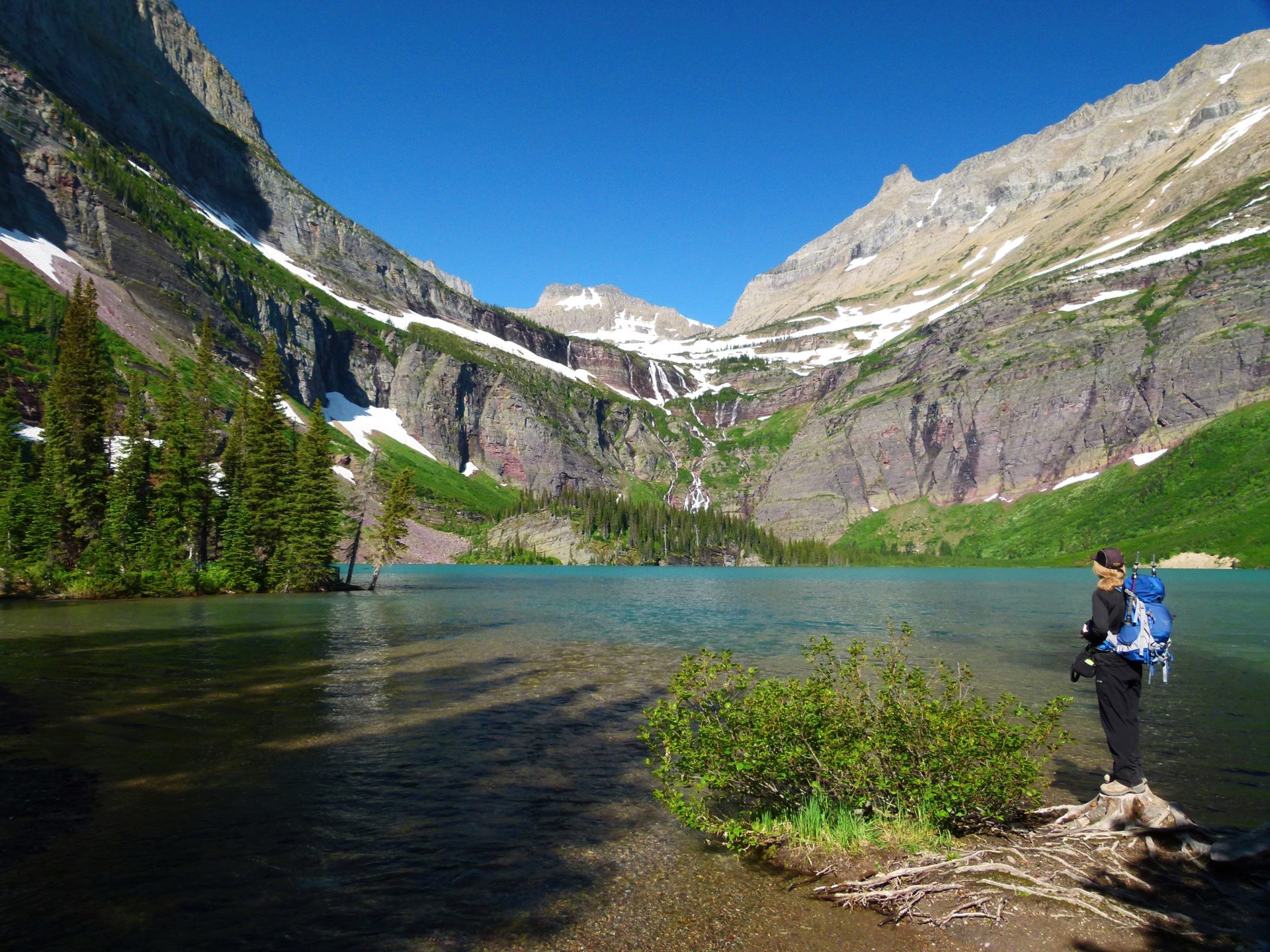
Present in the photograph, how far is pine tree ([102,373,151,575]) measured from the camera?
59.6 m

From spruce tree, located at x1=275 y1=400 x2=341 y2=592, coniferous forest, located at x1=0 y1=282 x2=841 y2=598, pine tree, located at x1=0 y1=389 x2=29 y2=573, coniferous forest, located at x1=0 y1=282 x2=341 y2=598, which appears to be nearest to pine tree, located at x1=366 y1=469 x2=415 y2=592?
coniferous forest, located at x1=0 y1=282 x2=841 y2=598

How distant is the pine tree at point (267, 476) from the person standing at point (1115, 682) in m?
74.9

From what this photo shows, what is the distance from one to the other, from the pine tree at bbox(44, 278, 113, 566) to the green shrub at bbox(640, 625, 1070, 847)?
223ft

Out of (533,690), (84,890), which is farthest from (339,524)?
(84,890)

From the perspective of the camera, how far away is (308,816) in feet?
41.3

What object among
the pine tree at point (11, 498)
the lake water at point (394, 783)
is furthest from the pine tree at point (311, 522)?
the lake water at point (394, 783)

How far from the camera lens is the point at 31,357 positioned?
415 feet

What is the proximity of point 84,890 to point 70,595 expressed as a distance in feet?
199

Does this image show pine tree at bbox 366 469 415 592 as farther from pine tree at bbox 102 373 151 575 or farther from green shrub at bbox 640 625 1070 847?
green shrub at bbox 640 625 1070 847

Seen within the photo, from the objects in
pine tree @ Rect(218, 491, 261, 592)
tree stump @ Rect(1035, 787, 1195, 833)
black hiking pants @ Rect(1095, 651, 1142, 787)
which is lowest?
tree stump @ Rect(1035, 787, 1195, 833)

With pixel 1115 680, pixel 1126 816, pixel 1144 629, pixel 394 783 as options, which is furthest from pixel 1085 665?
pixel 394 783

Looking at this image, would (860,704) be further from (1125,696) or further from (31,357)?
(31,357)

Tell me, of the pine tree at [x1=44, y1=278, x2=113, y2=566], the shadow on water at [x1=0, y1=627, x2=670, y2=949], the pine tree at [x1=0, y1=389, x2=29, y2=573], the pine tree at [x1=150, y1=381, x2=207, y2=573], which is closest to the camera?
the shadow on water at [x1=0, y1=627, x2=670, y2=949]

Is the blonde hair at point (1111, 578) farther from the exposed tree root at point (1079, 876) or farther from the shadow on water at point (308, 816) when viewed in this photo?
the shadow on water at point (308, 816)
